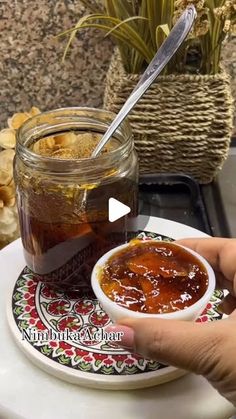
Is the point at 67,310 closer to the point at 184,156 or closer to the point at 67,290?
the point at 67,290

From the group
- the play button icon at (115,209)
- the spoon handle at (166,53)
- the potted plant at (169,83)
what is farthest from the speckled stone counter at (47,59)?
the play button icon at (115,209)

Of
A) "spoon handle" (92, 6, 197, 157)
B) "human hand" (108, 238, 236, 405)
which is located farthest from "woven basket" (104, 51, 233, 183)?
"human hand" (108, 238, 236, 405)

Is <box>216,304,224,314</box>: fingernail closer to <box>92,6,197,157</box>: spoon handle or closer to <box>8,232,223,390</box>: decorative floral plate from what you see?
<box>8,232,223,390</box>: decorative floral plate

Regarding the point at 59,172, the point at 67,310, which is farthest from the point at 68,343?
the point at 59,172

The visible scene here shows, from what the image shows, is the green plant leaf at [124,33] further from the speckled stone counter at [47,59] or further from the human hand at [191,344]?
the human hand at [191,344]

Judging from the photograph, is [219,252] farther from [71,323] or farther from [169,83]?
[169,83]

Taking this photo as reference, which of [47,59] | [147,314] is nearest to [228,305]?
[147,314]
